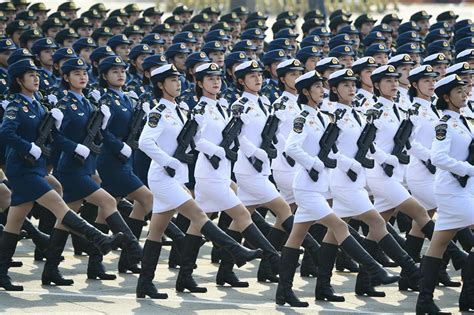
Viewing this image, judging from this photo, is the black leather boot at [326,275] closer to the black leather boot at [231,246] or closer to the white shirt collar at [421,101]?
the black leather boot at [231,246]

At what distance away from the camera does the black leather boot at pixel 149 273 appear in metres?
13.1

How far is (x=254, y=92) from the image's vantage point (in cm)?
1453

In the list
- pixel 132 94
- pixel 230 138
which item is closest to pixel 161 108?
pixel 230 138

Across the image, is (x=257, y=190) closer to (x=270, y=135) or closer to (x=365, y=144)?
(x=270, y=135)

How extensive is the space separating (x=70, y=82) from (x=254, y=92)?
166 centimetres

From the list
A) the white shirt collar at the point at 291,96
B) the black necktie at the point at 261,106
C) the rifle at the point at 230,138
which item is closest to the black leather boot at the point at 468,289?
the rifle at the point at 230,138

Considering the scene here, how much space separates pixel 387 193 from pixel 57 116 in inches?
114

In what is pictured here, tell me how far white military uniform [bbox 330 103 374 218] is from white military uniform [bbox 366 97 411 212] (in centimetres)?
47

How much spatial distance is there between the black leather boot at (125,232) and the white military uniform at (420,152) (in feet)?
8.41

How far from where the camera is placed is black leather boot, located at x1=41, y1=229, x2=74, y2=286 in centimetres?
1359

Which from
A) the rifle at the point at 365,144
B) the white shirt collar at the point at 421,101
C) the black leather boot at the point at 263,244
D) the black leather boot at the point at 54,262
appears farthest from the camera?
the white shirt collar at the point at 421,101

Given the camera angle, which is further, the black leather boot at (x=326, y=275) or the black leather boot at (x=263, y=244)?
the black leather boot at (x=263, y=244)

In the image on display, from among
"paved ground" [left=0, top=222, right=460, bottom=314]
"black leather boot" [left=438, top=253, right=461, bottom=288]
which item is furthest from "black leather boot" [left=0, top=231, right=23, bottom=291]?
"black leather boot" [left=438, top=253, right=461, bottom=288]

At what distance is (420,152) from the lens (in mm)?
14211
